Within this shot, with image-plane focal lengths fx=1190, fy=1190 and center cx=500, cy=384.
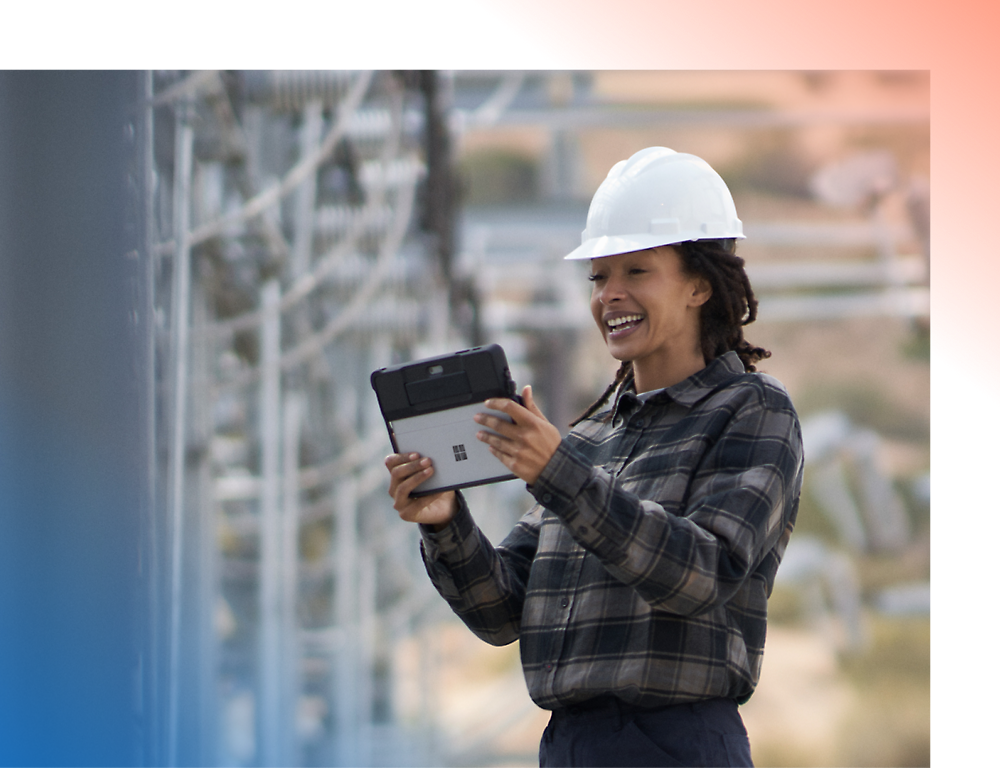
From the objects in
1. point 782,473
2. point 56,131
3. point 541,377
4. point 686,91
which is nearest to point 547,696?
point 782,473

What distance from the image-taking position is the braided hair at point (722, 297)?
1700mm

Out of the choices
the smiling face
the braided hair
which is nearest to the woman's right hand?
the smiling face

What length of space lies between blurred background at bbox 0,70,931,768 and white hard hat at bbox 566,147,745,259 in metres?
0.77

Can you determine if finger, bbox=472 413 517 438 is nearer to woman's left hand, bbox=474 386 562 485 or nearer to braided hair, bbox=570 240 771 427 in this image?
woman's left hand, bbox=474 386 562 485

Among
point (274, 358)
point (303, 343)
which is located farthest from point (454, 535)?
point (303, 343)

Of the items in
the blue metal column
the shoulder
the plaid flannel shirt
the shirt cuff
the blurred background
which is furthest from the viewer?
the blurred background

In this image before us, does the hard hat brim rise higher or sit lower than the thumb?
higher

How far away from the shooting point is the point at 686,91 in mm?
10555

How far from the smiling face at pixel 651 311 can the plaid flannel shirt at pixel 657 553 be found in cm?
5

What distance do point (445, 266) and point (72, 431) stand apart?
3.84 m

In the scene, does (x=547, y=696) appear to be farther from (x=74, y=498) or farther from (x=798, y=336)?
(x=798, y=336)

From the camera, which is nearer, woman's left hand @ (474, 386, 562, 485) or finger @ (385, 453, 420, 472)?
woman's left hand @ (474, 386, 562, 485)

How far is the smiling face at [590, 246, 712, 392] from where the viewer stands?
1.66 meters

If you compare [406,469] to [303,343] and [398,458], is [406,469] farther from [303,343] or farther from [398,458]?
[303,343]
